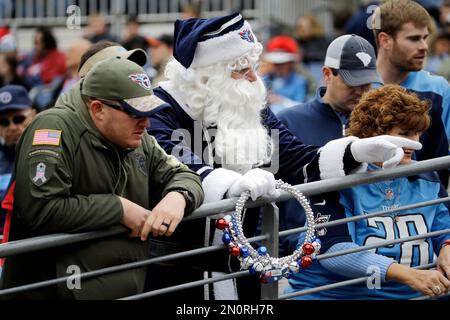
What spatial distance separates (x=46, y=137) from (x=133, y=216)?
1.38 ft

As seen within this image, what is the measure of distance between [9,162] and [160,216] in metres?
2.82

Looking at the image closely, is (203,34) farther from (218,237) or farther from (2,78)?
(2,78)

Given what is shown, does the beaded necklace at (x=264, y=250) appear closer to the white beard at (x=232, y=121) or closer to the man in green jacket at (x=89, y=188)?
the man in green jacket at (x=89, y=188)

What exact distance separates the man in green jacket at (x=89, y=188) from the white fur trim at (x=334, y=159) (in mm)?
832

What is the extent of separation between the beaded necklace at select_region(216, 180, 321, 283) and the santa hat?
0.72m

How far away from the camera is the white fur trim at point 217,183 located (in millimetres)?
3904

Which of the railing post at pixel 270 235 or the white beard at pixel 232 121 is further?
the white beard at pixel 232 121

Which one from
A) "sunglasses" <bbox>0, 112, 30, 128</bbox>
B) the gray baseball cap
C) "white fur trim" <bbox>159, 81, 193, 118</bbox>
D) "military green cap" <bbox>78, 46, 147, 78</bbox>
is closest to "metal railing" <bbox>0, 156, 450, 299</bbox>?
"white fur trim" <bbox>159, 81, 193, 118</bbox>

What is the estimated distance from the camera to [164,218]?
3.54 m

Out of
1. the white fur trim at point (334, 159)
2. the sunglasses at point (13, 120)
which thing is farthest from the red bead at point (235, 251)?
the sunglasses at point (13, 120)

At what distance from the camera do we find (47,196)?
3.38 m

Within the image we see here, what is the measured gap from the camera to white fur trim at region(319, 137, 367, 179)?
420cm

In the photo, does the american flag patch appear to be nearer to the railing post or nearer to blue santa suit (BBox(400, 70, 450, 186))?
the railing post

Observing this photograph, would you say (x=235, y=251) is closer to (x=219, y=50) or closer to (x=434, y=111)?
(x=219, y=50)
